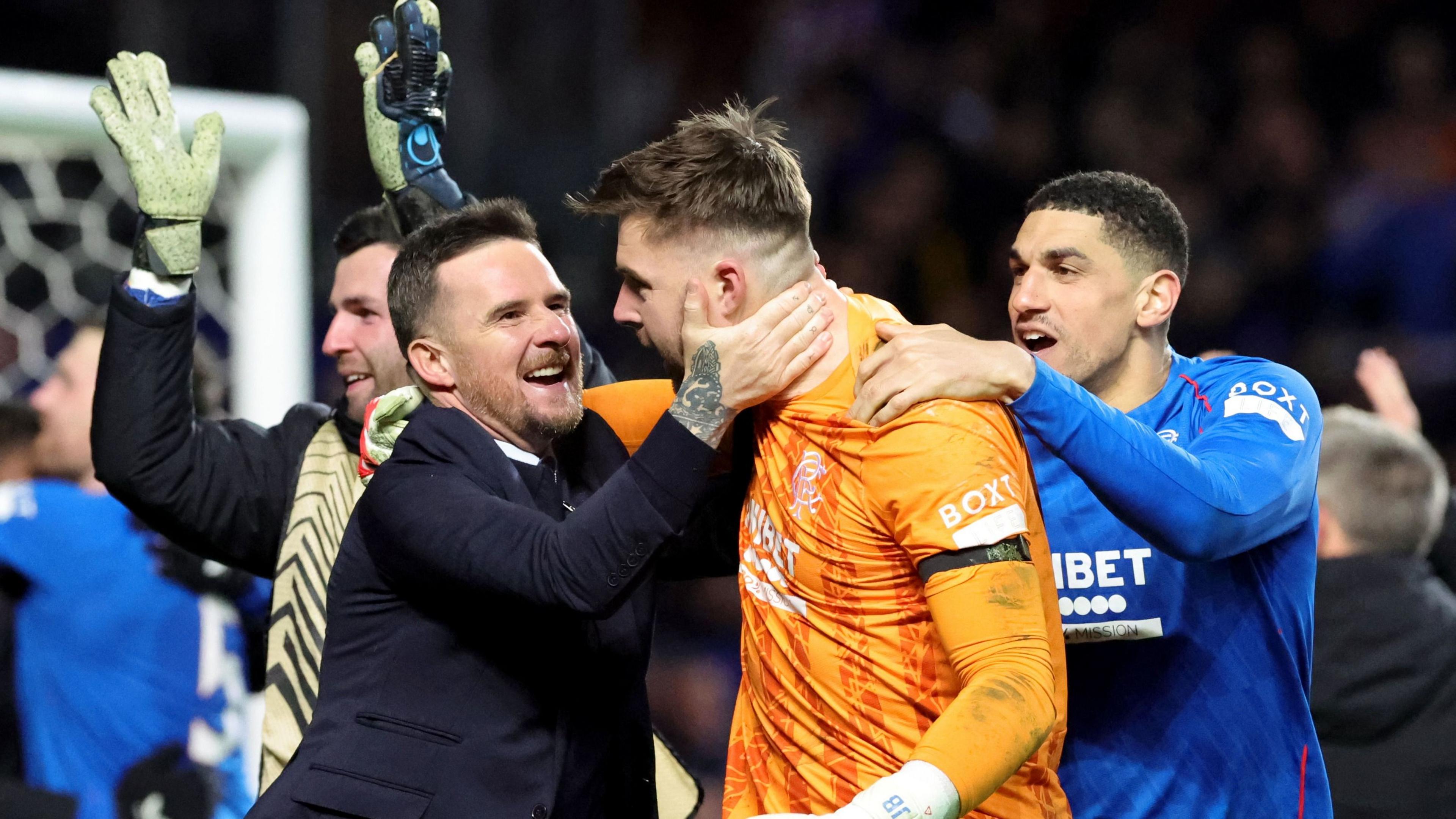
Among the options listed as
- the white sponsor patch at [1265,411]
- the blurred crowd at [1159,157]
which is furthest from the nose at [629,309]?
the blurred crowd at [1159,157]

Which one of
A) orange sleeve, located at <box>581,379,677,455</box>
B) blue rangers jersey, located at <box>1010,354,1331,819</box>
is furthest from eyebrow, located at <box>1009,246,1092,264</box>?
orange sleeve, located at <box>581,379,677,455</box>

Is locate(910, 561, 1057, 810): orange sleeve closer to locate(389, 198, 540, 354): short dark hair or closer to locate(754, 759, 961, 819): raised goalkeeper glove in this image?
locate(754, 759, 961, 819): raised goalkeeper glove

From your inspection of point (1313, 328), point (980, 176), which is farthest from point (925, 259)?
point (1313, 328)

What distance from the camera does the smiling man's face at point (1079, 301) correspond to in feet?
8.87

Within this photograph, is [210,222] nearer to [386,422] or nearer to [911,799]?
[386,422]

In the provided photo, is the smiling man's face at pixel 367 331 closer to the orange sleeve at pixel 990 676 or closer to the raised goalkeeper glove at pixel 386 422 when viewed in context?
the raised goalkeeper glove at pixel 386 422

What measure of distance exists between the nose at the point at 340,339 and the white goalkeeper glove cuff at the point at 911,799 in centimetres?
188

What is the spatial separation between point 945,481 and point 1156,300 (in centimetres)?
102

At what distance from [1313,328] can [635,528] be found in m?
5.89

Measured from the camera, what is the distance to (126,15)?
7242 millimetres

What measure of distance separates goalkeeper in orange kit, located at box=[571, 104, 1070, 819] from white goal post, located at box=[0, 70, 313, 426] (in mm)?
3600

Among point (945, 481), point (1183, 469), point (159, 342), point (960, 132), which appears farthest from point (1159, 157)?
point (945, 481)

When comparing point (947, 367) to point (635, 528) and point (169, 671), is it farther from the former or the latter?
point (169, 671)

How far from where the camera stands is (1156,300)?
2.76 m
